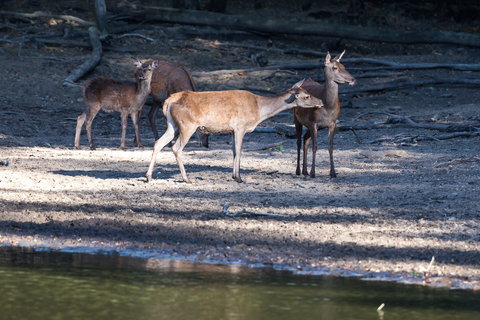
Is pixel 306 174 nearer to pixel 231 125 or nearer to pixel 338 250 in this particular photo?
pixel 231 125

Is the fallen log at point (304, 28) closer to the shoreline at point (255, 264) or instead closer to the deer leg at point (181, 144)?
the deer leg at point (181, 144)

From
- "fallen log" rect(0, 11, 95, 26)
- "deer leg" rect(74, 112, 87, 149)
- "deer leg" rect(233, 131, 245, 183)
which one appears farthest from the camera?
"fallen log" rect(0, 11, 95, 26)

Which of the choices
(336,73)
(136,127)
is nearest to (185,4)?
(136,127)

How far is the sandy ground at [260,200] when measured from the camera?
268 inches

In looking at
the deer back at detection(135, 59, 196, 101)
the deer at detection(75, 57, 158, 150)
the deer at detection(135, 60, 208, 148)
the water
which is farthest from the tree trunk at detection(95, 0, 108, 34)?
the water

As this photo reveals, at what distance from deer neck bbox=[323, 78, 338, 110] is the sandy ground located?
120 cm

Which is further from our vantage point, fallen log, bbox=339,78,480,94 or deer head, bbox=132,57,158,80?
fallen log, bbox=339,78,480,94

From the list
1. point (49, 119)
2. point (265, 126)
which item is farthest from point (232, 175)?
point (49, 119)

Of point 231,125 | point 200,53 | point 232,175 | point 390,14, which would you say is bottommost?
point 232,175

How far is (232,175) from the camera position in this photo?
408 inches

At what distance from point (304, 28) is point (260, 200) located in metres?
15.3

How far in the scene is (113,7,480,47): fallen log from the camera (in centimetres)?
2291

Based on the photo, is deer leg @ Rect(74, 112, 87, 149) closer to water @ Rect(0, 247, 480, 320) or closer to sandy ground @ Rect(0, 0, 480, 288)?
sandy ground @ Rect(0, 0, 480, 288)

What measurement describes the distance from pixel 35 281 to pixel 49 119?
1178cm
